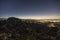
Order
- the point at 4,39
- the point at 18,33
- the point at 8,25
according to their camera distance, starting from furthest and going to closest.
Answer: the point at 8,25 < the point at 18,33 < the point at 4,39

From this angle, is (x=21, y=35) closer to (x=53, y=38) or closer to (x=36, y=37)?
(x=36, y=37)

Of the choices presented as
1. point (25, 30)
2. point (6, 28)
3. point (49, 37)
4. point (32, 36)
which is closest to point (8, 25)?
point (6, 28)

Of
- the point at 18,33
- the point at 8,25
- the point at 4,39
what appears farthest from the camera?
the point at 8,25

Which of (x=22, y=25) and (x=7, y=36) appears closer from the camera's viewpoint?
(x=7, y=36)

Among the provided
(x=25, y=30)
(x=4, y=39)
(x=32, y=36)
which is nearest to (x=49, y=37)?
(x=32, y=36)

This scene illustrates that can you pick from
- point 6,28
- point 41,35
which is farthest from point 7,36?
point 41,35

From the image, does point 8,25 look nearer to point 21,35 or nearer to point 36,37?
point 21,35

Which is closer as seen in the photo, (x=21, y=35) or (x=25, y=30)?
(x=21, y=35)

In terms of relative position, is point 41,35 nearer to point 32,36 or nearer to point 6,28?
point 32,36
